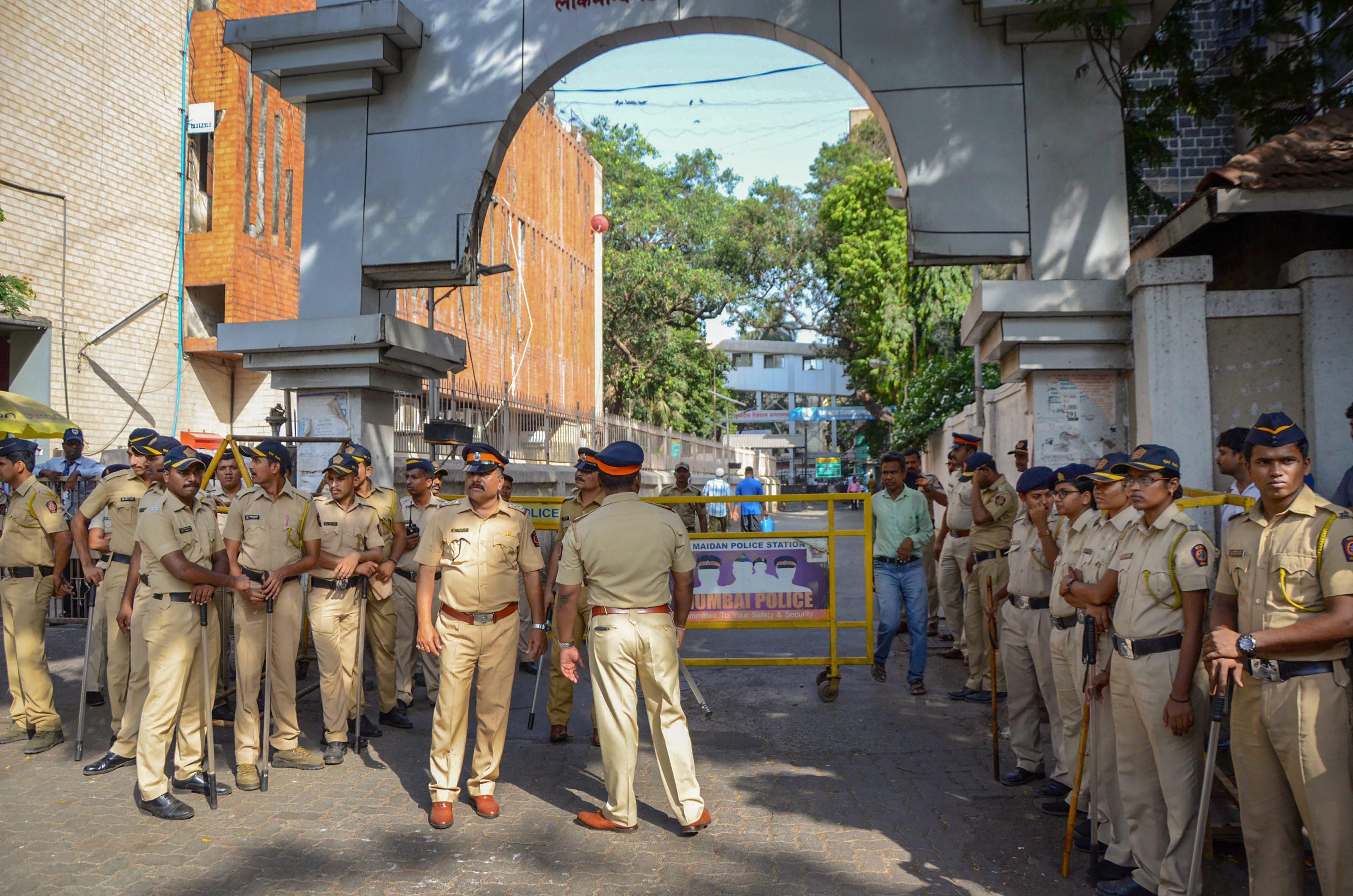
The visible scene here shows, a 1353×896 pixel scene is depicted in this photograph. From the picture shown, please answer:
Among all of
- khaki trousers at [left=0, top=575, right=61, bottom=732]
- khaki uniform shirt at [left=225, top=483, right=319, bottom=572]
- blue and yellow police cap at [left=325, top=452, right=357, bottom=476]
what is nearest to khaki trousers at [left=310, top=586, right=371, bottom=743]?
khaki uniform shirt at [left=225, top=483, right=319, bottom=572]

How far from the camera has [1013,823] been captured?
16.5ft

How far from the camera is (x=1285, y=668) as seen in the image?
3570 millimetres

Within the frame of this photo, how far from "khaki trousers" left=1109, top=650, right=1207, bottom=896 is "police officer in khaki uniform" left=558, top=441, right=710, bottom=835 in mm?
2066

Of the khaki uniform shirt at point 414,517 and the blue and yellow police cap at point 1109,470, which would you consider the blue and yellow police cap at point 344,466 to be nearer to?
the khaki uniform shirt at point 414,517

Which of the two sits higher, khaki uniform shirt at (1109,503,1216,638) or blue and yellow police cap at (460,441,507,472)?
blue and yellow police cap at (460,441,507,472)

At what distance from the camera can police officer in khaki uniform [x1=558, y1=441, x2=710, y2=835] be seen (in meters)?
4.95

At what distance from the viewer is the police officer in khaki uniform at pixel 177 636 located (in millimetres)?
5195

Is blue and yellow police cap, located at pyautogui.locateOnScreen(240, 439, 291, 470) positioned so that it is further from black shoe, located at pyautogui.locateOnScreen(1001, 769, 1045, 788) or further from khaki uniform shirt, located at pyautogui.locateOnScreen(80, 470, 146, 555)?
black shoe, located at pyautogui.locateOnScreen(1001, 769, 1045, 788)

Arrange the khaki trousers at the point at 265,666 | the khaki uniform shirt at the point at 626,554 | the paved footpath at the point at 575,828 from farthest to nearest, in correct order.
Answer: the khaki trousers at the point at 265,666 → the khaki uniform shirt at the point at 626,554 → the paved footpath at the point at 575,828

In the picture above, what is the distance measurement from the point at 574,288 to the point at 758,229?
13.9 m

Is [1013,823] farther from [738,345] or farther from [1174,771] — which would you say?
[738,345]

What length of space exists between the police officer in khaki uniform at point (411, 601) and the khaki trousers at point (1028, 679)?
4.30 m

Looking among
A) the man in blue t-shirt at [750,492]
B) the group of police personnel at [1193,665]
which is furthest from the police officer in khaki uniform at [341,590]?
the man in blue t-shirt at [750,492]

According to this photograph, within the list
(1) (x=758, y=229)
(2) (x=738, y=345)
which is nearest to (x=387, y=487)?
(1) (x=758, y=229)
